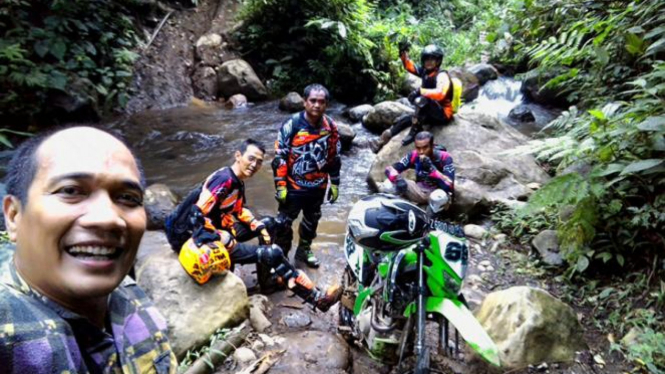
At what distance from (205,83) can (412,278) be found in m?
11.4

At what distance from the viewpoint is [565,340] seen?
122 inches

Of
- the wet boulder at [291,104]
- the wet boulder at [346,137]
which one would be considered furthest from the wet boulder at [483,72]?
the wet boulder at [346,137]

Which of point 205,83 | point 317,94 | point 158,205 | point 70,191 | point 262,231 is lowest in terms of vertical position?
point 158,205

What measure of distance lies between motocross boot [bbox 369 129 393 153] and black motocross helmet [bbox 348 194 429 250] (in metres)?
5.77

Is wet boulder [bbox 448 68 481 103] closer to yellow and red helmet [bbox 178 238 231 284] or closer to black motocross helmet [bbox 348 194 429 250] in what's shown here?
yellow and red helmet [bbox 178 238 231 284]

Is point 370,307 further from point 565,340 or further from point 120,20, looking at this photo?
point 120,20

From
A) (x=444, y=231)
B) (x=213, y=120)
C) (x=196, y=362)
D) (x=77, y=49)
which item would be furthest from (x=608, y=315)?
(x=77, y=49)

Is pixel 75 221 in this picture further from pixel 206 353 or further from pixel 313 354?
pixel 313 354

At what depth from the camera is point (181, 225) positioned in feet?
11.8

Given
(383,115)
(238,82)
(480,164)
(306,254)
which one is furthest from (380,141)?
(238,82)

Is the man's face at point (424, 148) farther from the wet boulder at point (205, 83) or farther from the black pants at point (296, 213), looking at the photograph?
the wet boulder at point (205, 83)

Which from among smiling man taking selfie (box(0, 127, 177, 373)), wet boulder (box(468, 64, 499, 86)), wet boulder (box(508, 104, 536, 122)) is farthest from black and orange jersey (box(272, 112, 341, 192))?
wet boulder (box(468, 64, 499, 86))

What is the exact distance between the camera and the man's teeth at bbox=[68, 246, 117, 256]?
109 cm

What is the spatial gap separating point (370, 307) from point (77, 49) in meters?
9.48
